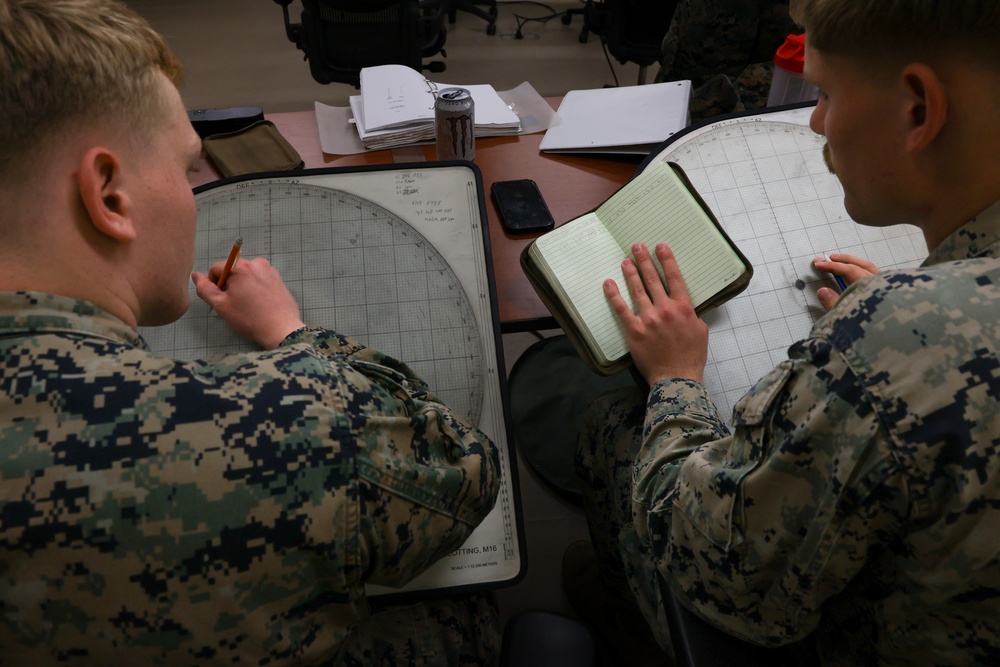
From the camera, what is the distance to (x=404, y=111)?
4.70 ft

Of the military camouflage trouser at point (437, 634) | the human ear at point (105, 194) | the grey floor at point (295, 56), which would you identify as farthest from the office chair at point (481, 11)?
the military camouflage trouser at point (437, 634)

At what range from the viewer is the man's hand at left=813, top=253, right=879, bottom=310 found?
105 centimetres

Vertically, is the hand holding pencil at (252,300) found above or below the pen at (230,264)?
below

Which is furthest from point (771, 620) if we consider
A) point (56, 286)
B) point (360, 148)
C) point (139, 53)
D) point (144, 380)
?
point (360, 148)

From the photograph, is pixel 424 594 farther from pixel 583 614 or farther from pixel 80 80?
pixel 583 614

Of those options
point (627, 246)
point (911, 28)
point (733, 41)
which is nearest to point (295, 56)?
point (733, 41)

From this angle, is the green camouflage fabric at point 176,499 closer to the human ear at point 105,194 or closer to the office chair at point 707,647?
the human ear at point 105,194

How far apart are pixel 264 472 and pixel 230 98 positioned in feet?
10.3

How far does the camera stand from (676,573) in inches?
30.8

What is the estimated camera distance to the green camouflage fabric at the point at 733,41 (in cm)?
182

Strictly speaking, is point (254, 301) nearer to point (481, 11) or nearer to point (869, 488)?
point (869, 488)

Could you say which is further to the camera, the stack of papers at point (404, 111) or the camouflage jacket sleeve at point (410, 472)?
the stack of papers at point (404, 111)

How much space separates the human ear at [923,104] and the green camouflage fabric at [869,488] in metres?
0.11

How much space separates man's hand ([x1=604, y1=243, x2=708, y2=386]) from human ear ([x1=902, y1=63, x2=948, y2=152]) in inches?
14.7
